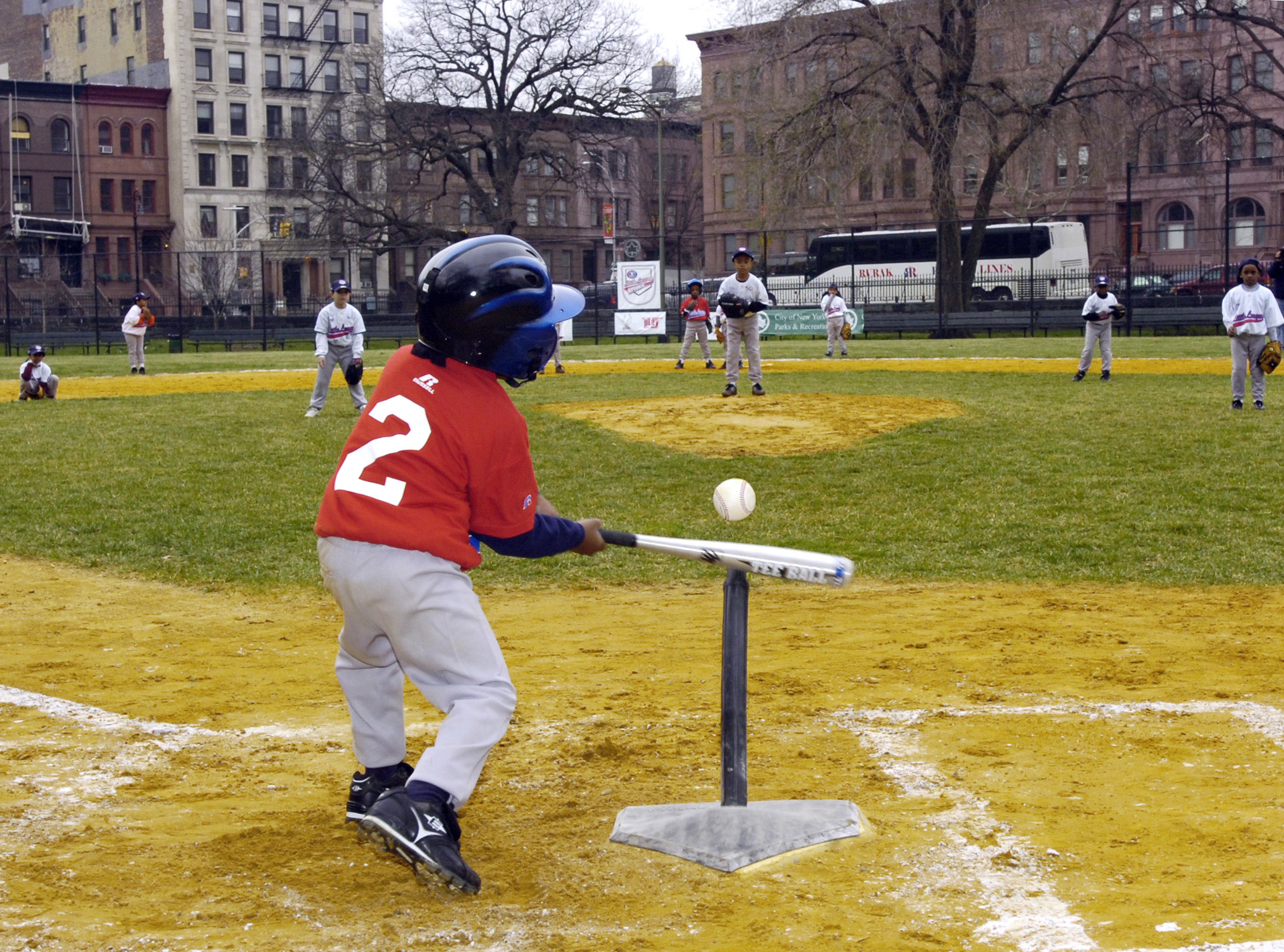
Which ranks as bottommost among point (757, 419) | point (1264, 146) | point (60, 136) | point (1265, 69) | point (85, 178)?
point (757, 419)

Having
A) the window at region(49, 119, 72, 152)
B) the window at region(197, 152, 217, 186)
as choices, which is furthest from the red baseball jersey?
the window at region(197, 152, 217, 186)

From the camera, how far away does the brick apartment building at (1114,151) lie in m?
38.6

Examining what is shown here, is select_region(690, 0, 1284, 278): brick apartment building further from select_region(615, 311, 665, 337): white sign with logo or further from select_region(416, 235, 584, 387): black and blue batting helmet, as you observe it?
select_region(416, 235, 584, 387): black and blue batting helmet

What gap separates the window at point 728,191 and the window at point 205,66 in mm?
28988

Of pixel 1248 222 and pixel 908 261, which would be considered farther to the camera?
pixel 1248 222

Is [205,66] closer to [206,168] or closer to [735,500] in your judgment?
[206,168]

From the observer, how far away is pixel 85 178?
227 ft

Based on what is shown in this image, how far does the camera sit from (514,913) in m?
3.65

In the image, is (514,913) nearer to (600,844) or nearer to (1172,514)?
(600,844)

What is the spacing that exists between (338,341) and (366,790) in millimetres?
14032

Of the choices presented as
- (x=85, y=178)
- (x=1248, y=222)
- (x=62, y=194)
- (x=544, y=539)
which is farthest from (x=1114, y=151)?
(x=62, y=194)

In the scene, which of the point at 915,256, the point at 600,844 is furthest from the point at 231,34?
the point at 600,844

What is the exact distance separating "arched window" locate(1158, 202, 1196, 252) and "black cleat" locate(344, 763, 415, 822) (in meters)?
40.5

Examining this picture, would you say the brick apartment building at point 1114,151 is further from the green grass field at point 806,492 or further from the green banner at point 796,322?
the green grass field at point 806,492
